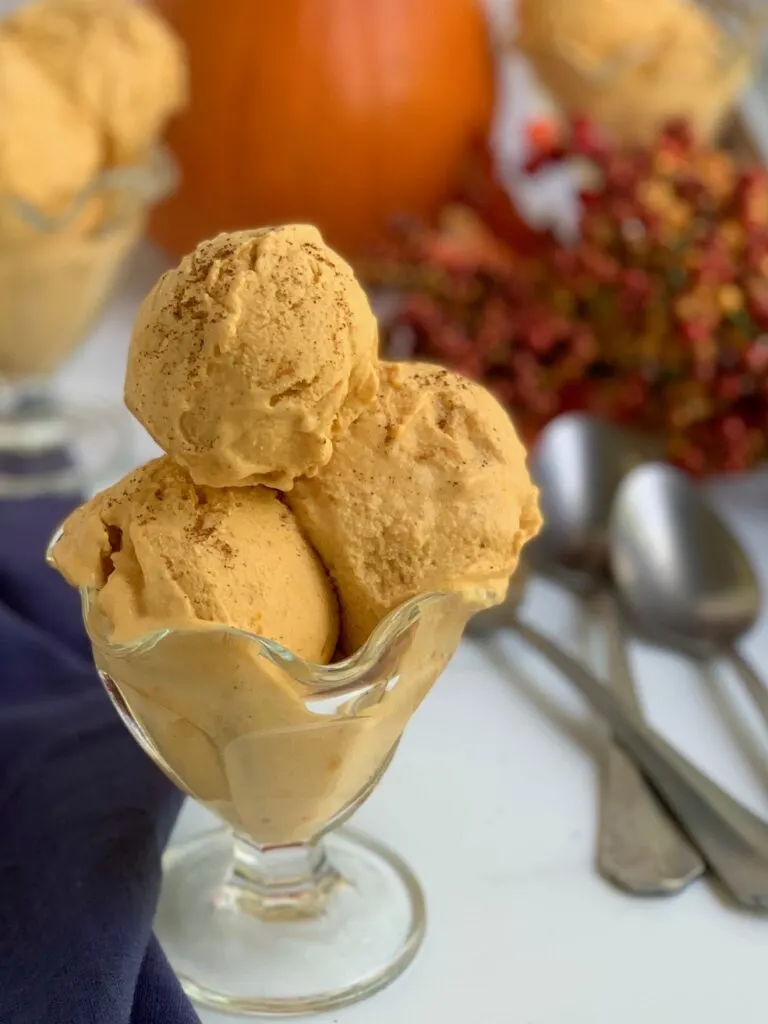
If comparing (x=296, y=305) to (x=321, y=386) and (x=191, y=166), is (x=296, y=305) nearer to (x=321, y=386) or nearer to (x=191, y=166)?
(x=321, y=386)

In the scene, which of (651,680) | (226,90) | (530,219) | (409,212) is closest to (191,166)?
(226,90)

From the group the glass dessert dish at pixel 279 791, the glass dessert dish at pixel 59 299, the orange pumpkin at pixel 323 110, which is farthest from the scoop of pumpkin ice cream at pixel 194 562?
the orange pumpkin at pixel 323 110

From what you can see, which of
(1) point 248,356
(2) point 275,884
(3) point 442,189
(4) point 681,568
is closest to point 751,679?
(4) point 681,568

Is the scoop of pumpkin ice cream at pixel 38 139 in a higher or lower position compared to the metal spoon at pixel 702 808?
higher

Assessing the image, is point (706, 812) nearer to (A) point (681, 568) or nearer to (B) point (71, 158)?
(A) point (681, 568)

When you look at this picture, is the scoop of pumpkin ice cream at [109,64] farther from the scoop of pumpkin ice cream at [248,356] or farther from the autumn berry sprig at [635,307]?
the scoop of pumpkin ice cream at [248,356]

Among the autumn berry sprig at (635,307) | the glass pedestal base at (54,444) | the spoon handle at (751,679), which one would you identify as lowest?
the glass pedestal base at (54,444)
